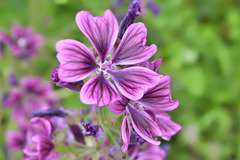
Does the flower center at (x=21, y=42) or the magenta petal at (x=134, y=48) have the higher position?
the magenta petal at (x=134, y=48)

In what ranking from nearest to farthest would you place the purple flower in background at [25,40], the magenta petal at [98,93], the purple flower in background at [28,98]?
the magenta petal at [98,93]
the purple flower in background at [28,98]
the purple flower in background at [25,40]

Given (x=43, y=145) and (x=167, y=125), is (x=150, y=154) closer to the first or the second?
(x=167, y=125)

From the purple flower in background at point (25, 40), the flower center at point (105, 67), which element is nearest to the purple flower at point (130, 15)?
the flower center at point (105, 67)

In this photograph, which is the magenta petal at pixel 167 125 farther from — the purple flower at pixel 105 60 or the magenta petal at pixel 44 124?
the magenta petal at pixel 44 124

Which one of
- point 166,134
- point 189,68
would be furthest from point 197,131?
point 166,134

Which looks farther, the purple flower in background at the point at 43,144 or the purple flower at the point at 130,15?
the purple flower in background at the point at 43,144
